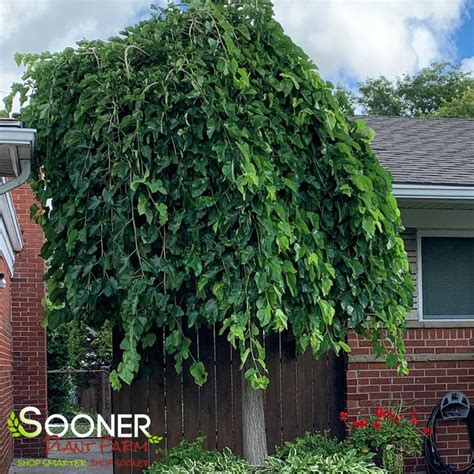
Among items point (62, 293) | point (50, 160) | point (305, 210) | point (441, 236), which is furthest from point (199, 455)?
point (441, 236)

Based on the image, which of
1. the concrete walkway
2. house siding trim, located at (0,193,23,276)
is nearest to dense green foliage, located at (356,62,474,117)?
house siding trim, located at (0,193,23,276)

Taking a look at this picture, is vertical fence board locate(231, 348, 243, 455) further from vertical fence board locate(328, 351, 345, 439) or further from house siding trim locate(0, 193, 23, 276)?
house siding trim locate(0, 193, 23, 276)

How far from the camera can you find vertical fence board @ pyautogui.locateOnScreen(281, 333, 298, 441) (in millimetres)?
7676

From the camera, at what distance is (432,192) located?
7730 mm

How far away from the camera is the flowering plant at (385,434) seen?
22.9 ft

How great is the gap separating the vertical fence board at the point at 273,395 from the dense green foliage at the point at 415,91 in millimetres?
25115

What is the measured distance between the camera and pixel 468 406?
800 centimetres

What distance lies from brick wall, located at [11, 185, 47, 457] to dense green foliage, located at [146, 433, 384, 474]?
5.41m

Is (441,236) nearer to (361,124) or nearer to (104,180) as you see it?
(361,124)

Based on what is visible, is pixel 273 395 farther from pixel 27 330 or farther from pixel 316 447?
pixel 27 330

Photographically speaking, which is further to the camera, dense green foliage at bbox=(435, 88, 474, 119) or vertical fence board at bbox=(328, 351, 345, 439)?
dense green foliage at bbox=(435, 88, 474, 119)

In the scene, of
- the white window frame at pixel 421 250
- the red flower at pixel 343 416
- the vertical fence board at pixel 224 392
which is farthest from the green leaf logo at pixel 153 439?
the white window frame at pixel 421 250

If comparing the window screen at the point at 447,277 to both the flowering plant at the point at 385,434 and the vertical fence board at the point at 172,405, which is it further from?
the vertical fence board at the point at 172,405

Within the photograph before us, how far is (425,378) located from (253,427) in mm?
2179
